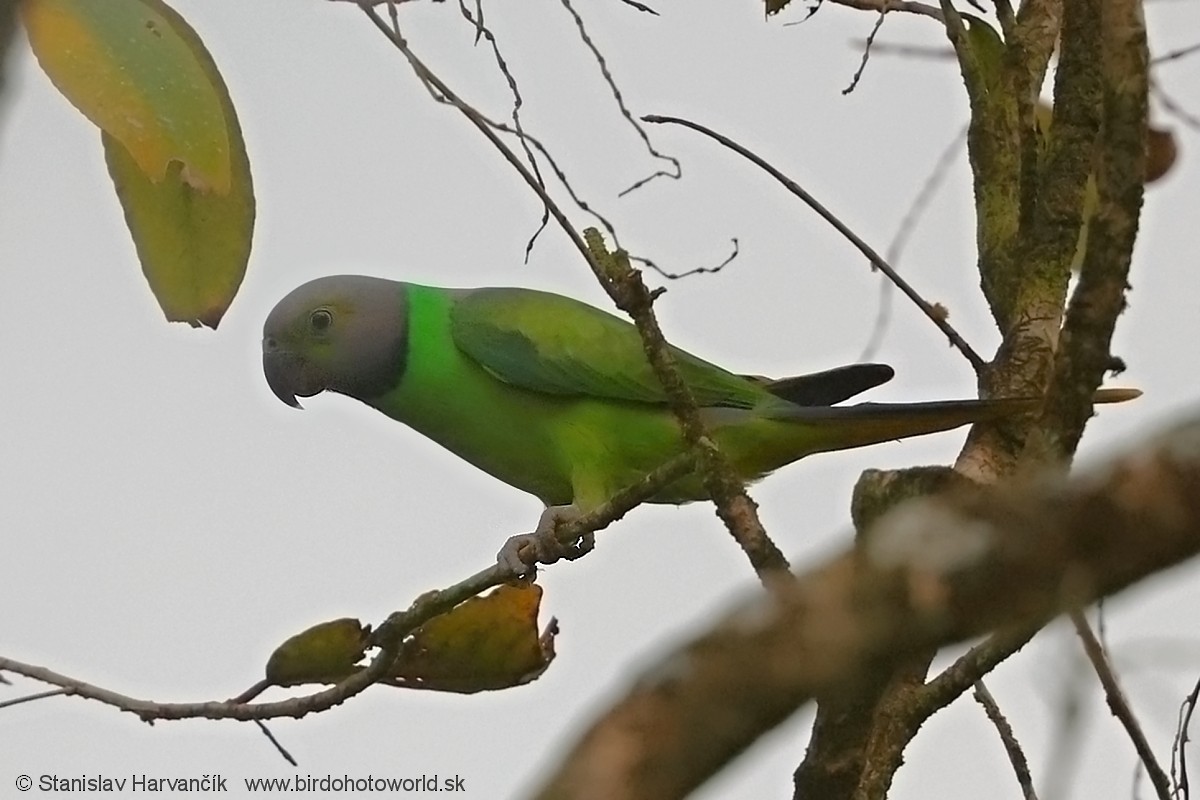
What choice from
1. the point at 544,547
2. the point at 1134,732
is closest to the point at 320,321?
the point at 544,547

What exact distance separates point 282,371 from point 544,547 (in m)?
0.43

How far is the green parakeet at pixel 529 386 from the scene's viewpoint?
1434 millimetres

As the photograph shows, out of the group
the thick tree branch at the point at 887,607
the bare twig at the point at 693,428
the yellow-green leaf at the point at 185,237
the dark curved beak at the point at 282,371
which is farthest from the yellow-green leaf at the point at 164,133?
the dark curved beak at the point at 282,371

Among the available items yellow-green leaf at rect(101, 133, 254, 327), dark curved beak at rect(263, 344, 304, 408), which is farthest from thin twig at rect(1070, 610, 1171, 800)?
dark curved beak at rect(263, 344, 304, 408)

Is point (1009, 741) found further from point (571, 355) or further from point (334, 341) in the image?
point (334, 341)

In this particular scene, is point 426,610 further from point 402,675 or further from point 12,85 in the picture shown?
point 12,85

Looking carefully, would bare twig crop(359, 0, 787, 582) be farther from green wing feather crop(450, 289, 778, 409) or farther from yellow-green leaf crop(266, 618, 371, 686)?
green wing feather crop(450, 289, 778, 409)

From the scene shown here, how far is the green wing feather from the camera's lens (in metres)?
1.46

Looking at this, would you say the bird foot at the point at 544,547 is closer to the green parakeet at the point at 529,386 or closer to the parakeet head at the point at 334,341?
the green parakeet at the point at 529,386

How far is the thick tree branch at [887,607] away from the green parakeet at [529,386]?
1.05 meters

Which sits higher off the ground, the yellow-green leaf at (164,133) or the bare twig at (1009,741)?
the yellow-green leaf at (164,133)

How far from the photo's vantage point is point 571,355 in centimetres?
151

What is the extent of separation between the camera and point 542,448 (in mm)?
1520

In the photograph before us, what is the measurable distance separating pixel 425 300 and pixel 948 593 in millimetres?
1360
